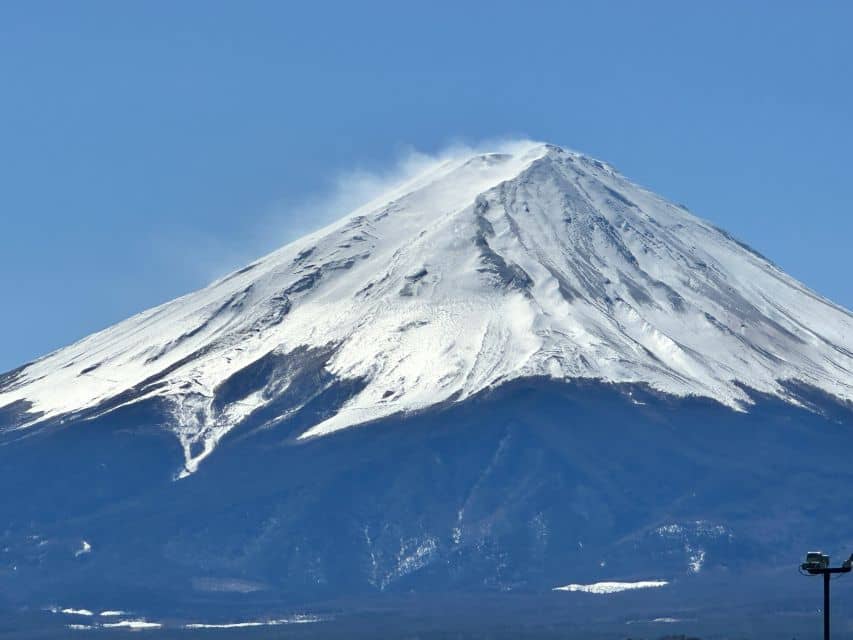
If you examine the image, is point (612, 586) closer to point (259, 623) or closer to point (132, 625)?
point (259, 623)

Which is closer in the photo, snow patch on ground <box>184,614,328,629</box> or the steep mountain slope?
snow patch on ground <box>184,614,328,629</box>

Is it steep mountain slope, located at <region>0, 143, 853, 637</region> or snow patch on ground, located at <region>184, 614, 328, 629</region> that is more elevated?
steep mountain slope, located at <region>0, 143, 853, 637</region>

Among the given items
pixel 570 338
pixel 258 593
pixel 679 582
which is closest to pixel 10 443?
pixel 258 593

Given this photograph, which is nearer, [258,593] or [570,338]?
[258,593]

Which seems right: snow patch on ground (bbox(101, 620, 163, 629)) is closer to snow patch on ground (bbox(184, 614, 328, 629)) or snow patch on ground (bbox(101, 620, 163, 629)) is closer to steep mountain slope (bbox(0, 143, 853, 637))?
steep mountain slope (bbox(0, 143, 853, 637))

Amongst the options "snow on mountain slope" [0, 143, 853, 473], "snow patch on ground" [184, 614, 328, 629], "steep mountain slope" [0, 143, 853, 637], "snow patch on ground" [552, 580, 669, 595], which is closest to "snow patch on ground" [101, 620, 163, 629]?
"steep mountain slope" [0, 143, 853, 637]

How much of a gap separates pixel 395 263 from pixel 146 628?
69.9m

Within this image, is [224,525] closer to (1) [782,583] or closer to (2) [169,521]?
(2) [169,521]

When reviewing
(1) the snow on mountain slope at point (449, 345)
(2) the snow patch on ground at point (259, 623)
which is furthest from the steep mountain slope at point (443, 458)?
(2) the snow patch on ground at point (259, 623)

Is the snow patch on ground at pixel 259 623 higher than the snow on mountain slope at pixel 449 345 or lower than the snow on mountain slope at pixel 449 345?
lower

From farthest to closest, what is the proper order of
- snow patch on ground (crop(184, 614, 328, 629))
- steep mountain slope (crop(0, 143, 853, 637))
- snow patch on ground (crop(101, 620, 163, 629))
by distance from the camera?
steep mountain slope (crop(0, 143, 853, 637)) → snow patch on ground (crop(101, 620, 163, 629)) → snow patch on ground (crop(184, 614, 328, 629))

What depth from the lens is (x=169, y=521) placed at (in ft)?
530

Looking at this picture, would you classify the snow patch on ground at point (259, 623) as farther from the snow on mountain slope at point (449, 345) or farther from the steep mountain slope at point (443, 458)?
the snow on mountain slope at point (449, 345)

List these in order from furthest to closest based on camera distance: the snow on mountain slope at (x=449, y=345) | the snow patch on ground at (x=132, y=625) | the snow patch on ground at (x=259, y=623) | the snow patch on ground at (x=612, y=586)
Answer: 1. the snow on mountain slope at (x=449, y=345)
2. the snow patch on ground at (x=612, y=586)
3. the snow patch on ground at (x=132, y=625)
4. the snow patch on ground at (x=259, y=623)
